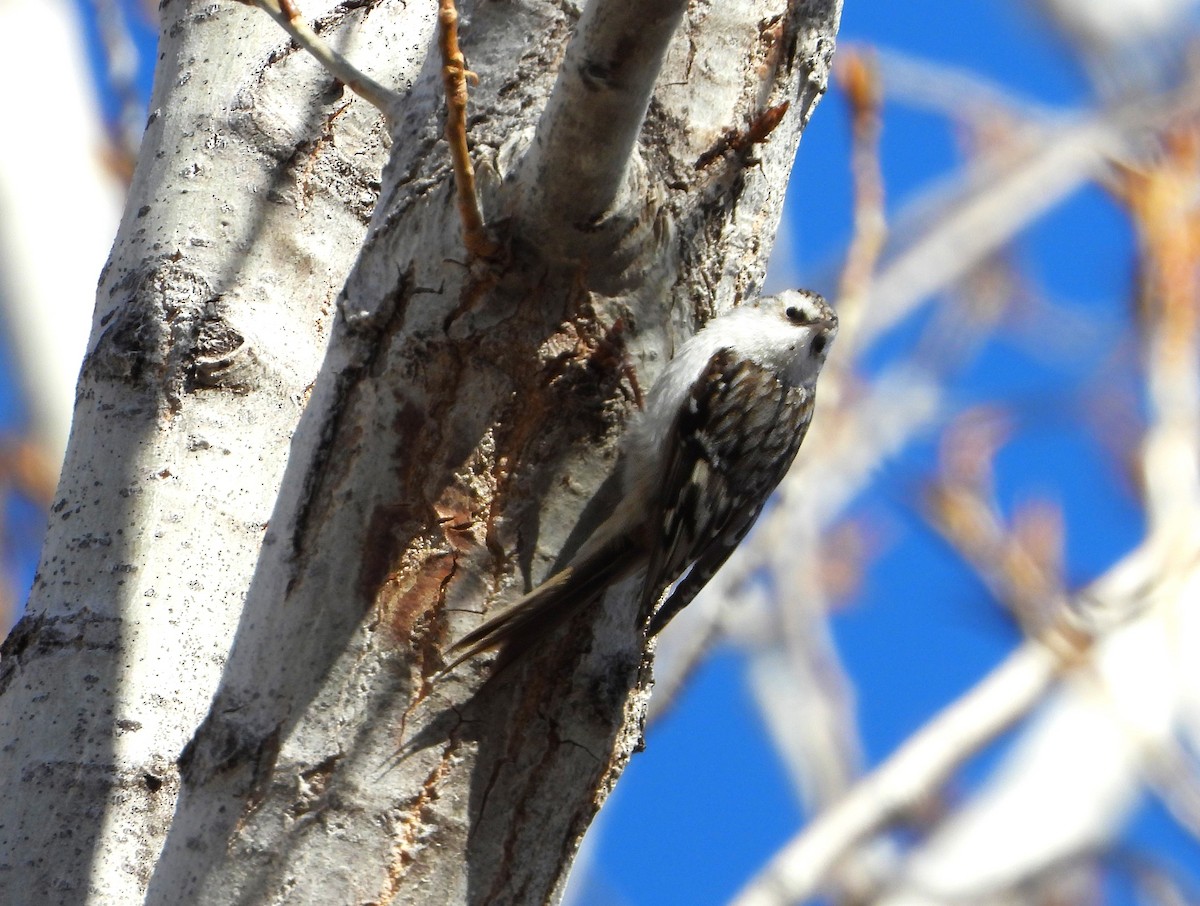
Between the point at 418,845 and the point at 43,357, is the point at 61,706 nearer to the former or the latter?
the point at 418,845

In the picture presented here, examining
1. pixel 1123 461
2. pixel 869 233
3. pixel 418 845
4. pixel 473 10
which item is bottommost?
pixel 418 845

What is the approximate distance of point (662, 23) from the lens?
53.0 inches

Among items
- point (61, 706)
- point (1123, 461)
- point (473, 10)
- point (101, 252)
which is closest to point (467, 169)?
point (473, 10)

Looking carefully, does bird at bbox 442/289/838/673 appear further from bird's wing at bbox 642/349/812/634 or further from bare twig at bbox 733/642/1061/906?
bare twig at bbox 733/642/1061/906

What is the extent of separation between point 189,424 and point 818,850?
191cm

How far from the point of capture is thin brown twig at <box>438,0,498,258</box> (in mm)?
1497

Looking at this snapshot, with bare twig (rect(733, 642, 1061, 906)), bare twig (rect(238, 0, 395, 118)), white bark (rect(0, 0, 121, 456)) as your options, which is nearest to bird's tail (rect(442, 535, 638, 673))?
bare twig (rect(238, 0, 395, 118))

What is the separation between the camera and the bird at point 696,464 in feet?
5.42

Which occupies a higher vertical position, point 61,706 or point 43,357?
point 43,357

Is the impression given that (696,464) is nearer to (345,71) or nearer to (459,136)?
A: (345,71)

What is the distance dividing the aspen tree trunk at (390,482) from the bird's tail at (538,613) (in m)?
0.02

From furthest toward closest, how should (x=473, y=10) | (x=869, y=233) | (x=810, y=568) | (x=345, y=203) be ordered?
(x=810, y=568) → (x=869, y=233) → (x=345, y=203) → (x=473, y=10)

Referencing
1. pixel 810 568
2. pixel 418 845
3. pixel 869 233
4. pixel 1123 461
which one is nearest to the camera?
pixel 418 845

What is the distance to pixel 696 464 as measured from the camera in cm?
261
